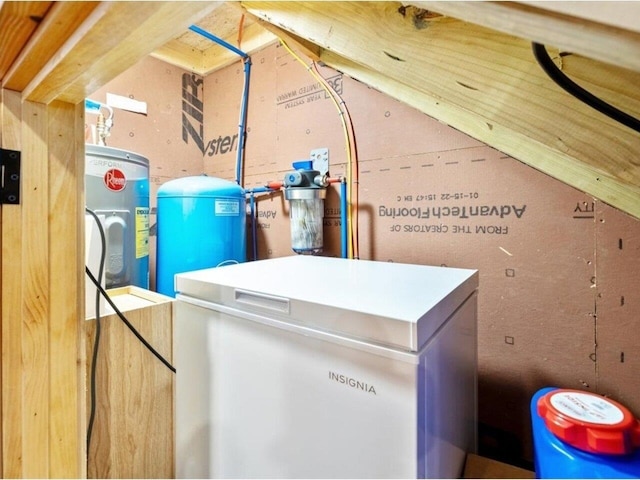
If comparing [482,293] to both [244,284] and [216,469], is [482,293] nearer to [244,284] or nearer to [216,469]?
[244,284]

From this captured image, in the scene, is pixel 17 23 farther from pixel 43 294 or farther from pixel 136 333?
pixel 136 333

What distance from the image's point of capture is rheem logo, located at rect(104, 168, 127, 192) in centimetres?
118

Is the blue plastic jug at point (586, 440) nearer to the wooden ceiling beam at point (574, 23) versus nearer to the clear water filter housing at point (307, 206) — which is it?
the wooden ceiling beam at point (574, 23)

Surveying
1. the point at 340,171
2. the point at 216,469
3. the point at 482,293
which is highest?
the point at 340,171

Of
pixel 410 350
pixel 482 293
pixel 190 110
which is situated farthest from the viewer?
pixel 190 110

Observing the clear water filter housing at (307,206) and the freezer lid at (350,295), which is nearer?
the freezer lid at (350,295)

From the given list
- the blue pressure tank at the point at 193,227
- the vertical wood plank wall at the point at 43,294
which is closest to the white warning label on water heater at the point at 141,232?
the blue pressure tank at the point at 193,227

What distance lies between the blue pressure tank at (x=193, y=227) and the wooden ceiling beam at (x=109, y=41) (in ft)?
2.76

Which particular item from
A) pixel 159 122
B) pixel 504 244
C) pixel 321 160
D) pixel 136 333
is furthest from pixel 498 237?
pixel 159 122

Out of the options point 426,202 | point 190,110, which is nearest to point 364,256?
point 426,202

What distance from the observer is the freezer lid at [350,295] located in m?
0.54

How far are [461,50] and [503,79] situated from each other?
78mm

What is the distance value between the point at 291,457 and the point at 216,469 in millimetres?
291

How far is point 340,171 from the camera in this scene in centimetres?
152
